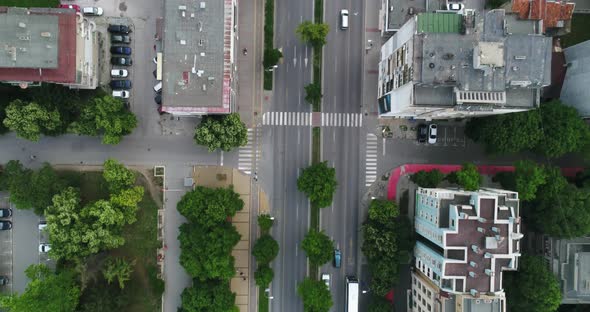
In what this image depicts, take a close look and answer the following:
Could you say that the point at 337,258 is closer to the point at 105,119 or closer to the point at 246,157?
the point at 246,157

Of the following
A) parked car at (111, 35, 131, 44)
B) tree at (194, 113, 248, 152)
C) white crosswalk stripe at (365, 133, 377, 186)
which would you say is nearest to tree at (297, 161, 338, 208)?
white crosswalk stripe at (365, 133, 377, 186)

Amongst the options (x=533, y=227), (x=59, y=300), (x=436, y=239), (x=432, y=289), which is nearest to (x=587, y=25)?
(x=533, y=227)

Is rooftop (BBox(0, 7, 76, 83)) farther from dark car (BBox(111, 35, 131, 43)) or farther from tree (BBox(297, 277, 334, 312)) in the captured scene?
tree (BBox(297, 277, 334, 312))

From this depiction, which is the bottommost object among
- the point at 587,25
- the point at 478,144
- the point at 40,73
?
the point at 478,144

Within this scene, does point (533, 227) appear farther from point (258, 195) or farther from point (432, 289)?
point (258, 195)

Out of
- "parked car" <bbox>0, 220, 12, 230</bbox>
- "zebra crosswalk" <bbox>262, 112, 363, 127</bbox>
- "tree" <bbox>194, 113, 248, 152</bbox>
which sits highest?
"zebra crosswalk" <bbox>262, 112, 363, 127</bbox>

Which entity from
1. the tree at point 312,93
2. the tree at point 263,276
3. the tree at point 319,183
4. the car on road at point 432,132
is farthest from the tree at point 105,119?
the car on road at point 432,132
